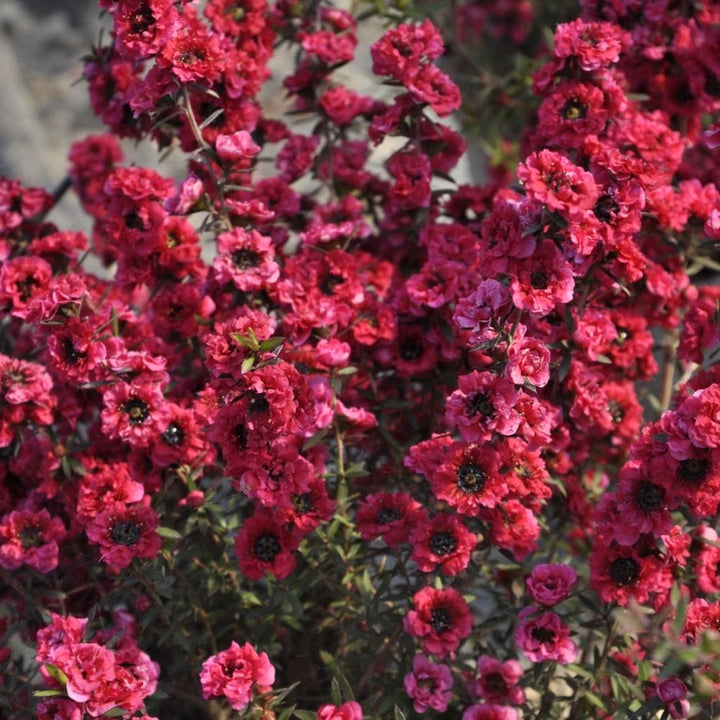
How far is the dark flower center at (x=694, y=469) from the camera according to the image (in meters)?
1.41

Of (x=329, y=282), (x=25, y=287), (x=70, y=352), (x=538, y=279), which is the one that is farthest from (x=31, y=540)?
(x=538, y=279)

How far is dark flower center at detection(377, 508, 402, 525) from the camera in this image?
165 centimetres

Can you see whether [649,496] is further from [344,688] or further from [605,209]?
[344,688]

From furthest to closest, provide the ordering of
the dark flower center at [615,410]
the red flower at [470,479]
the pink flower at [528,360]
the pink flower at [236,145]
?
the dark flower center at [615,410], the pink flower at [236,145], the red flower at [470,479], the pink flower at [528,360]

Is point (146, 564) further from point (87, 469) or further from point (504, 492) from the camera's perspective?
point (504, 492)

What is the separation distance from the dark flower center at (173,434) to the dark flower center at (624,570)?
2.32 feet

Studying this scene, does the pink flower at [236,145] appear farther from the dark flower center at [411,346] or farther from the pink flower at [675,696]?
the pink flower at [675,696]

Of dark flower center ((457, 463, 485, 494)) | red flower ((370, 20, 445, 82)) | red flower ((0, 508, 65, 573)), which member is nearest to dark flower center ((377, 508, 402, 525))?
dark flower center ((457, 463, 485, 494))

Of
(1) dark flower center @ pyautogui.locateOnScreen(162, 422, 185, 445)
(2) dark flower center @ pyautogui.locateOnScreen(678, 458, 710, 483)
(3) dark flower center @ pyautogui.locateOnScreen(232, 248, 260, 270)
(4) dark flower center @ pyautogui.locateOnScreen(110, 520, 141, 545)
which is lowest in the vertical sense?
(2) dark flower center @ pyautogui.locateOnScreen(678, 458, 710, 483)

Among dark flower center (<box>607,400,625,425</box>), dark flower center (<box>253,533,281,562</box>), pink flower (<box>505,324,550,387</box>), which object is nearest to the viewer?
pink flower (<box>505,324,550,387</box>)

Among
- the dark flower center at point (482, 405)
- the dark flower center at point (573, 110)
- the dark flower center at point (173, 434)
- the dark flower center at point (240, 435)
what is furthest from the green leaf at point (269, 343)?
the dark flower center at point (573, 110)

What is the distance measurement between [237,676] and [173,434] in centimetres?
41

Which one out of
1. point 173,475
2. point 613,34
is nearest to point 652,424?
point 613,34

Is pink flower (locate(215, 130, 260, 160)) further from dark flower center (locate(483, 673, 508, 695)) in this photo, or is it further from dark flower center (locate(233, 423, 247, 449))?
dark flower center (locate(483, 673, 508, 695))
